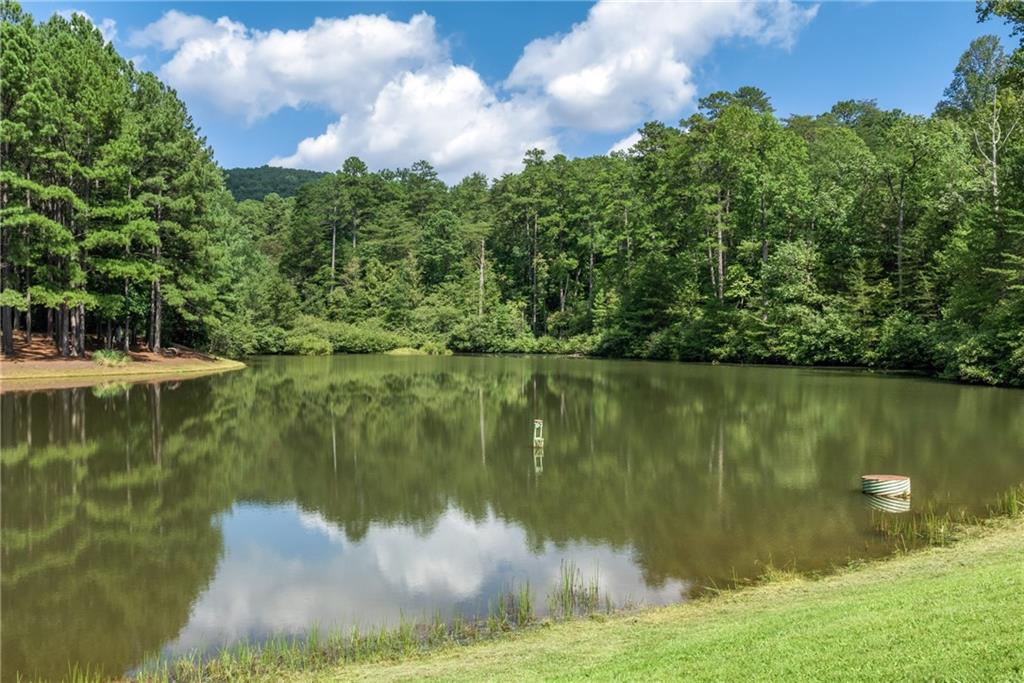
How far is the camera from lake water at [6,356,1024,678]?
8.23m

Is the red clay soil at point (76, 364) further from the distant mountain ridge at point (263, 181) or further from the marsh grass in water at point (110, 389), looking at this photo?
the distant mountain ridge at point (263, 181)

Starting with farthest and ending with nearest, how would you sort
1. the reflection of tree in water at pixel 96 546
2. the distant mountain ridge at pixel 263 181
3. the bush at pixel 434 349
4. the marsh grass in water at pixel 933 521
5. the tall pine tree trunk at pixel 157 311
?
the distant mountain ridge at pixel 263 181 → the bush at pixel 434 349 → the tall pine tree trunk at pixel 157 311 → the marsh grass in water at pixel 933 521 → the reflection of tree in water at pixel 96 546

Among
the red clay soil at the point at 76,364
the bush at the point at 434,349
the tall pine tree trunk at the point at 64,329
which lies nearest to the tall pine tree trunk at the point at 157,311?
the red clay soil at the point at 76,364

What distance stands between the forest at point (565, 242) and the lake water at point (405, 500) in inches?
467

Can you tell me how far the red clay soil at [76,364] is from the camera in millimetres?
31750

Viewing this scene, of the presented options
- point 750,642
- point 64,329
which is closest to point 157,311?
point 64,329

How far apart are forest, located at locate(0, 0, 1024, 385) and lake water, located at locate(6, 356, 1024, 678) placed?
11866mm

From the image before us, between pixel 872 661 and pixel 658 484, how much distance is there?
903 cm

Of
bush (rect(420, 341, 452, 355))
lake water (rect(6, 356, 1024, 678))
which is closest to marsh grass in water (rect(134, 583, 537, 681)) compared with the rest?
lake water (rect(6, 356, 1024, 678))

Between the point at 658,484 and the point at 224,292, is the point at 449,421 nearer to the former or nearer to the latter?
the point at 658,484

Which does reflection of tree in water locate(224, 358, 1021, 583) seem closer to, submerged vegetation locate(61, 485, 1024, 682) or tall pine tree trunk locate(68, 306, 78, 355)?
submerged vegetation locate(61, 485, 1024, 682)

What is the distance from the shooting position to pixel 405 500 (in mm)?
13172

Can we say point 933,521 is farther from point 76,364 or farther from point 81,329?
point 81,329

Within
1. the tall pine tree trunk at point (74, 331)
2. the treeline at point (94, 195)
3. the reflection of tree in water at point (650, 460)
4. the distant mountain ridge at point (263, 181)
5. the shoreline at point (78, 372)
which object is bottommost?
the reflection of tree in water at point (650, 460)
